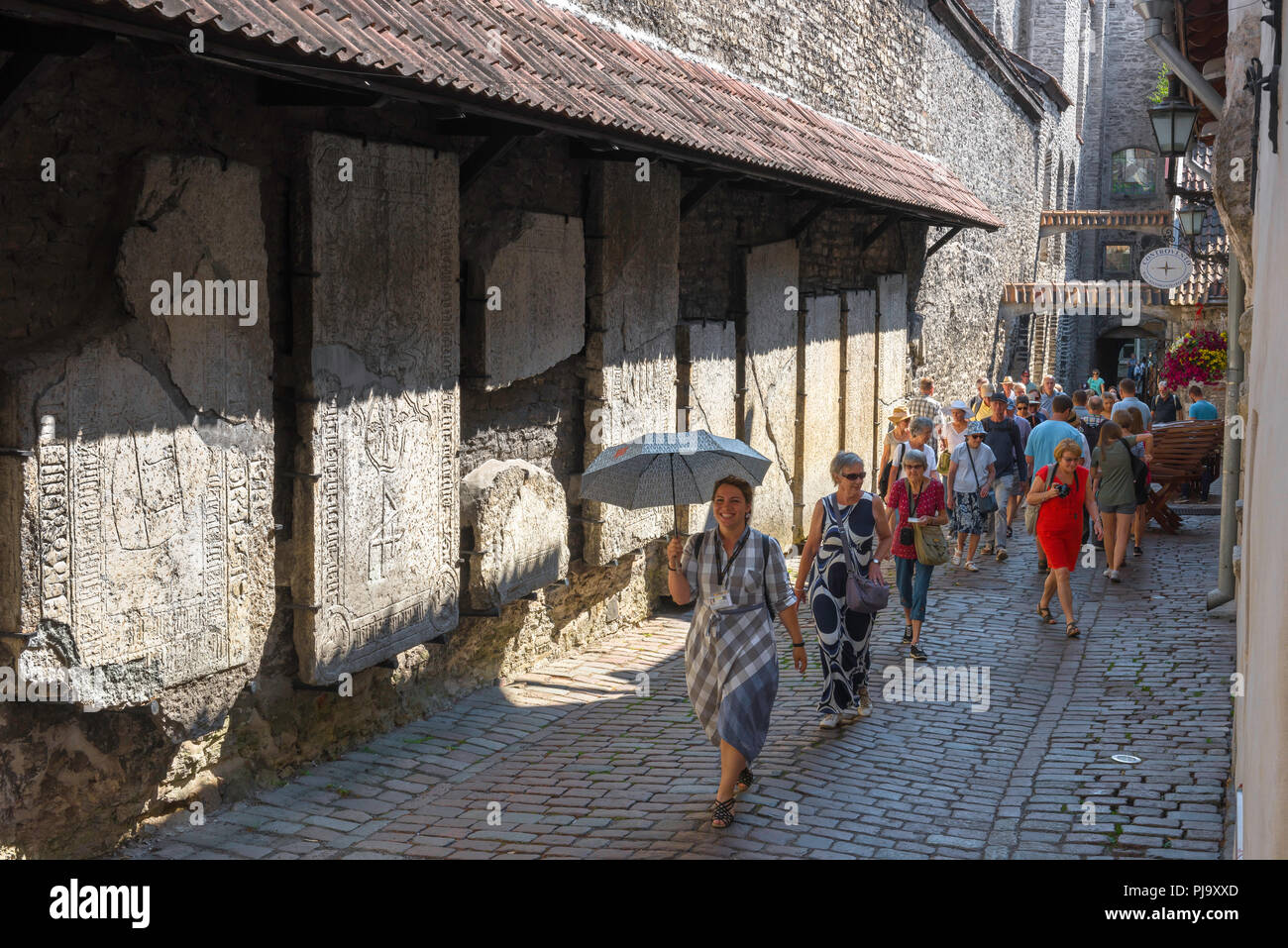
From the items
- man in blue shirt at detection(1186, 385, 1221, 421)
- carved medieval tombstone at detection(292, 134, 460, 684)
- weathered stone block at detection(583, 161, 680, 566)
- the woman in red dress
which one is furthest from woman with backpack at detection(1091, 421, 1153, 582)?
carved medieval tombstone at detection(292, 134, 460, 684)

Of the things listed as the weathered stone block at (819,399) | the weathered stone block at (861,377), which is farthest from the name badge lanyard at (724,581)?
the weathered stone block at (861,377)

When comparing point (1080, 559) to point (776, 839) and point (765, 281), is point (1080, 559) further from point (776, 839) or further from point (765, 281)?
point (776, 839)

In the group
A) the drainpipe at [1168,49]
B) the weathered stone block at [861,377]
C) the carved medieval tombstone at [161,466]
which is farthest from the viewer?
the weathered stone block at [861,377]

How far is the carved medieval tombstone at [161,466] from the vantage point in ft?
16.1

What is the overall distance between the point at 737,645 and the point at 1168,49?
4.64 m

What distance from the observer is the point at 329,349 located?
20.5 ft

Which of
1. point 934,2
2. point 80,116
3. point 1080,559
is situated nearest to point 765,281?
point 1080,559

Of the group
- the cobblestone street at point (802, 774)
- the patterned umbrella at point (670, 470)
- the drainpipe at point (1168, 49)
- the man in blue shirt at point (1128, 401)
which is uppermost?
the drainpipe at point (1168, 49)

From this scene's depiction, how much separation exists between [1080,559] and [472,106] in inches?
343

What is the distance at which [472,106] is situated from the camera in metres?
6.22

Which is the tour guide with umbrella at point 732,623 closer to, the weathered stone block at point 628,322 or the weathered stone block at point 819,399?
the weathered stone block at point 628,322

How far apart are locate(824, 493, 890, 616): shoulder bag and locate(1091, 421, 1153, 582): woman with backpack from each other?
509 cm

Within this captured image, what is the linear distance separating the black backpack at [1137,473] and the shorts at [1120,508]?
13 cm

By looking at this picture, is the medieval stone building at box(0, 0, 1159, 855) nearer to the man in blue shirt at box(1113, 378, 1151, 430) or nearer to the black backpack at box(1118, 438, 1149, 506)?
the black backpack at box(1118, 438, 1149, 506)
